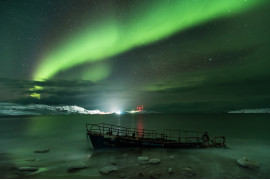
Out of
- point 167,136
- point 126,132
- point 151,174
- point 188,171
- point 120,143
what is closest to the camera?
point 151,174

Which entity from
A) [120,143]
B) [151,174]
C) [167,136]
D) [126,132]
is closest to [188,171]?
[151,174]

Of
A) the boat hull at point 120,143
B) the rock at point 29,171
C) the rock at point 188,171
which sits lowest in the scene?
the rock at point 29,171

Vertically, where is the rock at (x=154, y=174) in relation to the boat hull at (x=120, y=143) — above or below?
below

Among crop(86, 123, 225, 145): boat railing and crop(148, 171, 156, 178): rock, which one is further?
crop(86, 123, 225, 145): boat railing

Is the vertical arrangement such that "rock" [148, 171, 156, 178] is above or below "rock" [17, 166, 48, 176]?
above

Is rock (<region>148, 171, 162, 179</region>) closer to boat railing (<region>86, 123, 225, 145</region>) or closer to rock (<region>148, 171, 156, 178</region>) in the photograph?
rock (<region>148, 171, 156, 178</region>)

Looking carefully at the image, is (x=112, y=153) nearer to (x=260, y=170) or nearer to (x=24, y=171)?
(x=24, y=171)

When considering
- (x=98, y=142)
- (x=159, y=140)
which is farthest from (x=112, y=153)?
(x=159, y=140)

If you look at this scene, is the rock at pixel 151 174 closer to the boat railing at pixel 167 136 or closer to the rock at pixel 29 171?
the boat railing at pixel 167 136

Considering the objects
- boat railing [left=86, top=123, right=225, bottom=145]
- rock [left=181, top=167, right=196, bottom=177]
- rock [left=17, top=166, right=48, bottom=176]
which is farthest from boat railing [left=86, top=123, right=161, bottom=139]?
rock [left=17, top=166, right=48, bottom=176]

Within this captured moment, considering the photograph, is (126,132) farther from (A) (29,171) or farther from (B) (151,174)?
(A) (29,171)

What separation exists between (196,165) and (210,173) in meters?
2.78

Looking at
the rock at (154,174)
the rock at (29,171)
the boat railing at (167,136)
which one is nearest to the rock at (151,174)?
the rock at (154,174)

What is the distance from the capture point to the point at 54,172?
707 inches
